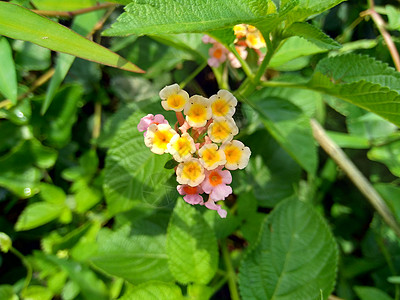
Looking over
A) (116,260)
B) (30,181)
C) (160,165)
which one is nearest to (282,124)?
(160,165)

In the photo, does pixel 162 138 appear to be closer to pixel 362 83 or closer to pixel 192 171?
pixel 192 171

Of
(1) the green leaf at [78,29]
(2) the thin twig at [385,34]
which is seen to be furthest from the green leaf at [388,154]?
(1) the green leaf at [78,29]

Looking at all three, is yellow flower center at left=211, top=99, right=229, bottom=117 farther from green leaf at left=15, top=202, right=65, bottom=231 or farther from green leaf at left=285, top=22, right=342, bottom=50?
green leaf at left=15, top=202, right=65, bottom=231

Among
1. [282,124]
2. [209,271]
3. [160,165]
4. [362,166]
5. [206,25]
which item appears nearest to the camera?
[206,25]

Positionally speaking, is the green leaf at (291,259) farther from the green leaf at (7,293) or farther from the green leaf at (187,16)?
the green leaf at (7,293)

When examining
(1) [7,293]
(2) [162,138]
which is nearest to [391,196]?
(2) [162,138]

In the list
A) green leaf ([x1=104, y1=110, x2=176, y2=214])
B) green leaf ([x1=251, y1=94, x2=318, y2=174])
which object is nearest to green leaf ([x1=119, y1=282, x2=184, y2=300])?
green leaf ([x1=104, y1=110, x2=176, y2=214])

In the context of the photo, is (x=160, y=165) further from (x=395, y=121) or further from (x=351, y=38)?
(x=351, y=38)
